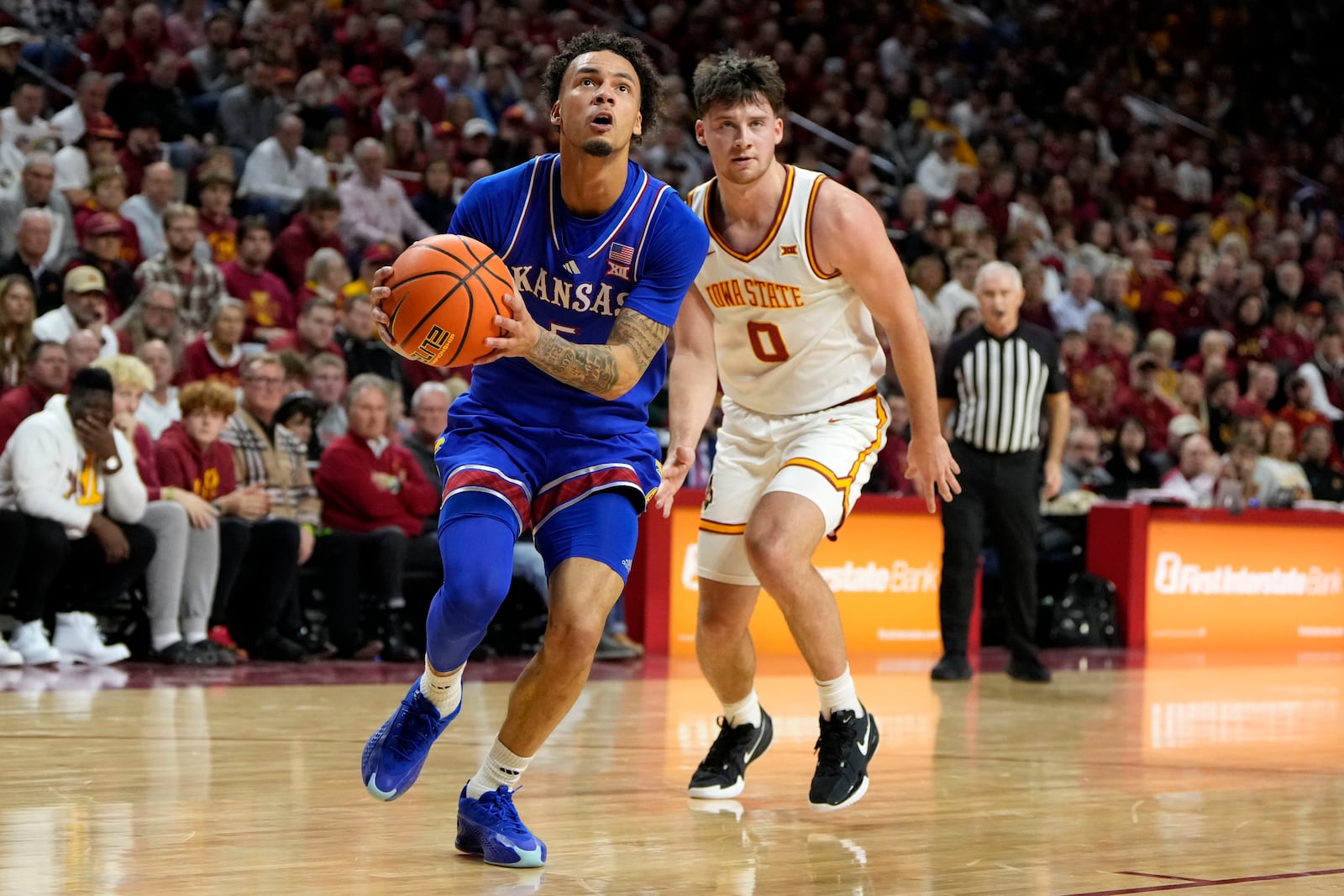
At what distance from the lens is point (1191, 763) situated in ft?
19.6

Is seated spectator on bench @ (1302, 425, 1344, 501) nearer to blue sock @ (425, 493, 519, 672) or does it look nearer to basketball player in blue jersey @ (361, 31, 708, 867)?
basketball player in blue jersey @ (361, 31, 708, 867)

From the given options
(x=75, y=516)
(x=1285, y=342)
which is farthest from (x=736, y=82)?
(x=1285, y=342)

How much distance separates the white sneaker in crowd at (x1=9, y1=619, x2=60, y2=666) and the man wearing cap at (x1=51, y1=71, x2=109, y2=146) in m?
4.83

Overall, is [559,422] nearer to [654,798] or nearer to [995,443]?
[654,798]

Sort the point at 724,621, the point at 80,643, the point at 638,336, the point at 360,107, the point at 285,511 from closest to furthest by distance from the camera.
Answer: the point at 638,336 → the point at 724,621 → the point at 80,643 → the point at 285,511 → the point at 360,107

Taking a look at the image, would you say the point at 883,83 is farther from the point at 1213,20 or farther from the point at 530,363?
the point at 530,363

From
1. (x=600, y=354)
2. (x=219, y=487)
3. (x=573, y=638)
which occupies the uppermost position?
(x=600, y=354)

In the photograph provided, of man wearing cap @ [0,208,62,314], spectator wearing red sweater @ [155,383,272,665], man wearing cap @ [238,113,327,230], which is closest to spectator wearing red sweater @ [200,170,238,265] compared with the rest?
man wearing cap @ [238,113,327,230]

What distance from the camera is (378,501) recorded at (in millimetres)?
9062

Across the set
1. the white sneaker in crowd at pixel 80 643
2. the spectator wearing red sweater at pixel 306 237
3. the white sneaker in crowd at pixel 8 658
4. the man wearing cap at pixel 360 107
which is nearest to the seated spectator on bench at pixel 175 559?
the white sneaker in crowd at pixel 80 643

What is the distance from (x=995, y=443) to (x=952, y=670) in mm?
1272

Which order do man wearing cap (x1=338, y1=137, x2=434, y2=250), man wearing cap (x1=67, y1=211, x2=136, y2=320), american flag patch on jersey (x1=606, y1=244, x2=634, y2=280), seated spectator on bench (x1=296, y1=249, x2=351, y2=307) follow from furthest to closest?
man wearing cap (x1=338, y1=137, x2=434, y2=250)
seated spectator on bench (x1=296, y1=249, x2=351, y2=307)
man wearing cap (x1=67, y1=211, x2=136, y2=320)
american flag patch on jersey (x1=606, y1=244, x2=634, y2=280)

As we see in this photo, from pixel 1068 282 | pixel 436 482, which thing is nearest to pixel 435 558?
pixel 436 482

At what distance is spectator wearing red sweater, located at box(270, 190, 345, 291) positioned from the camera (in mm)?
11305
